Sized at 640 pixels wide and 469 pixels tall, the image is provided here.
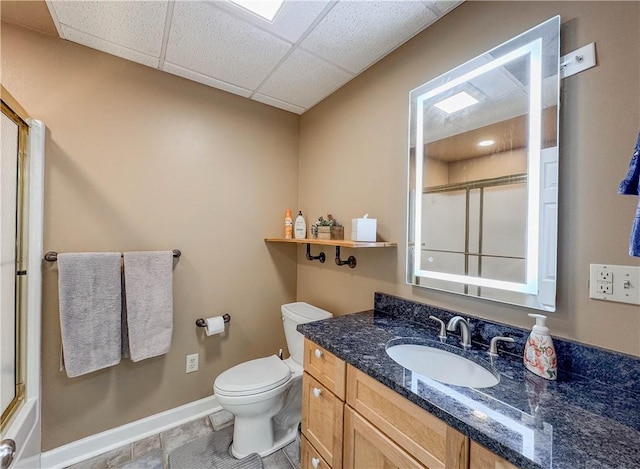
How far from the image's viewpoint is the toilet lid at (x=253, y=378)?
4.74ft

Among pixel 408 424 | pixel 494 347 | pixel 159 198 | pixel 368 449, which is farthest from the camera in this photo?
pixel 159 198

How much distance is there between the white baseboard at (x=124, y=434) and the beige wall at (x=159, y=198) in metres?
0.04

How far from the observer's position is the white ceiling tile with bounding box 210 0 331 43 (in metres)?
1.20

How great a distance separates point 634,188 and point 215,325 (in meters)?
2.04

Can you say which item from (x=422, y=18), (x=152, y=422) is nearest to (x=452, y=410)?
(x=422, y=18)

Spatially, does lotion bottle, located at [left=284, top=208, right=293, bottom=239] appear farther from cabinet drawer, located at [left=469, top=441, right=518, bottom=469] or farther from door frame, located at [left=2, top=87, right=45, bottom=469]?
cabinet drawer, located at [left=469, top=441, right=518, bottom=469]

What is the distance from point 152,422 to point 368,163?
2118 millimetres

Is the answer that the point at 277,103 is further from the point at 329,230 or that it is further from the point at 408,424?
the point at 408,424

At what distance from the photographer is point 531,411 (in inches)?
27.2

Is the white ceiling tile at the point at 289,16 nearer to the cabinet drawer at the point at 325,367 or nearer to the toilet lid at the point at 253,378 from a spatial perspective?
the cabinet drawer at the point at 325,367

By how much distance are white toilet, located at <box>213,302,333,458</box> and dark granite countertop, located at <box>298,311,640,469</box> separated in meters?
0.68

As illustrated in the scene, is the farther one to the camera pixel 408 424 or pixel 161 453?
pixel 161 453

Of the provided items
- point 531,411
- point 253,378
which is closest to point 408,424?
point 531,411

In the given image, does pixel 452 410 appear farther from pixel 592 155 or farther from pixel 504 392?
pixel 592 155
